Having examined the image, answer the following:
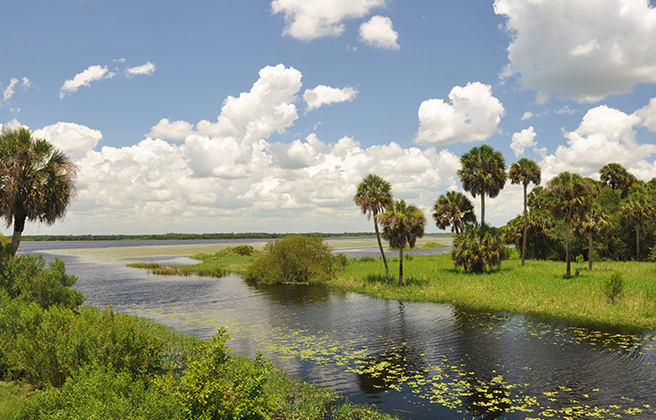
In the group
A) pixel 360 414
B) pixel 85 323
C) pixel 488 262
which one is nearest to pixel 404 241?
pixel 488 262

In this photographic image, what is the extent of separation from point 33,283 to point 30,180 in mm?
5132

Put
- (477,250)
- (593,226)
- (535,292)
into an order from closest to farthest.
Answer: (535,292), (477,250), (593,226)

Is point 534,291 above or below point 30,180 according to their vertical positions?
below

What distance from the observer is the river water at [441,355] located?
1323 centimetres

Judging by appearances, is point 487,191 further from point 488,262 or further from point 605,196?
point 605,196

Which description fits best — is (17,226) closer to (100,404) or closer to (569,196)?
(100,404)

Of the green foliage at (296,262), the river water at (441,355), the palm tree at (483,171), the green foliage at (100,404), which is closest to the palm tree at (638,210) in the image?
the palm tree at (483,171)

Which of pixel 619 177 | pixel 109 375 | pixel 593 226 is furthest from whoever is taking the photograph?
pixel 619 177

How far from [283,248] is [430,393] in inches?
1478

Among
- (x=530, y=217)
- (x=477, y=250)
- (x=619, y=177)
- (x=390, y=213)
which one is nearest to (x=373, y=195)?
(x=390, y=213)

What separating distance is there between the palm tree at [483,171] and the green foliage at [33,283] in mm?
46883

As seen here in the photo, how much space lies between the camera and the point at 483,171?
51.3m

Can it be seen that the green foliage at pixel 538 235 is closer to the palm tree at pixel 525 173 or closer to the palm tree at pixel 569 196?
the palm tree at pixel 525 173

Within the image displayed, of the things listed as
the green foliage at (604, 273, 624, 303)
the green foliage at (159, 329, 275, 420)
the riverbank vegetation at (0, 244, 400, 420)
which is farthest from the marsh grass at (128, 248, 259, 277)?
the green foliage at (159, 329, 275, 420)
